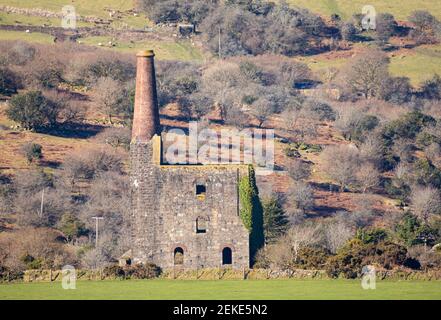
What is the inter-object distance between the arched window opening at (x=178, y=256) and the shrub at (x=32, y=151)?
2327cm

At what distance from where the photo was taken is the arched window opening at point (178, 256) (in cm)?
7038

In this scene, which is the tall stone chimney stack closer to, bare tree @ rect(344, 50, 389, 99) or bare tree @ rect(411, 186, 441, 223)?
bare tree @ rect(411, 186, 441, 223)

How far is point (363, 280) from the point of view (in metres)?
64.6

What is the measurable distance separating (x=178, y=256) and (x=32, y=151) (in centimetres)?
2369

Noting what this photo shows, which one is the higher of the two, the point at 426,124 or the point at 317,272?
the point at 426,124

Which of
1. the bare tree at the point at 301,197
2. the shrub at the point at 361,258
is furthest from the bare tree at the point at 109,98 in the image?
the shrub at the point at 361,258

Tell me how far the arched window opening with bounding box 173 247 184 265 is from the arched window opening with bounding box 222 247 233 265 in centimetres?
181

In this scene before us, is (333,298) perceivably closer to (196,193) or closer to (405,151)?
(196,193)

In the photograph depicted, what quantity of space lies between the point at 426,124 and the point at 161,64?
84.1 feet

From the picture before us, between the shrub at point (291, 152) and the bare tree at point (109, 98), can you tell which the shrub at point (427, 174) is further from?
the bare tree at point (109, 98)

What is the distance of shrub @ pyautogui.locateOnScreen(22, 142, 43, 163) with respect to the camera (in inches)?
3615

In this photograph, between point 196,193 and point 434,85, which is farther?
point 434,85
